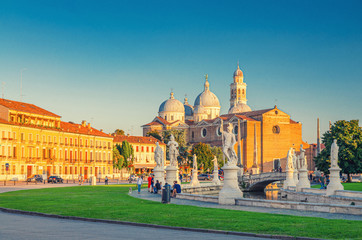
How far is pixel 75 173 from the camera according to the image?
83000 millimetres

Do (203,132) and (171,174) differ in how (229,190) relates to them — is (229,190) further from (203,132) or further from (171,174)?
(203,132)

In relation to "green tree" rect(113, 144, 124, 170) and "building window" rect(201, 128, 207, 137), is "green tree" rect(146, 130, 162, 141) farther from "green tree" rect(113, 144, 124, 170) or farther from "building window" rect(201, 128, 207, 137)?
"green tree" rect(113, 144, 124, 170)

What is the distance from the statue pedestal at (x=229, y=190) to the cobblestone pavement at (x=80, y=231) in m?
8.68

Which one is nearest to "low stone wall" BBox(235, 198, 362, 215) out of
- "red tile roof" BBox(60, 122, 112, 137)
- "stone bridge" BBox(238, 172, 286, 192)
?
"stone bridge" BBox(238, 172, 286, 192)

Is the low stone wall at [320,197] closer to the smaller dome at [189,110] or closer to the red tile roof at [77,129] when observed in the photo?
the red tile roof at [77,129]

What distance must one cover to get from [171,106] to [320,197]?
388 feet

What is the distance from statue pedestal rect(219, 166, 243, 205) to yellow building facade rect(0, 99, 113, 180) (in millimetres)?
40740

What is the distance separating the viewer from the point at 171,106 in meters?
150

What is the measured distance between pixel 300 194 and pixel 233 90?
5131 inches

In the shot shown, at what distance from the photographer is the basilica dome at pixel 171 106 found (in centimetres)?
14988

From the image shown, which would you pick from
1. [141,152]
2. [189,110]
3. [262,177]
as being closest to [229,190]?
[262,177]

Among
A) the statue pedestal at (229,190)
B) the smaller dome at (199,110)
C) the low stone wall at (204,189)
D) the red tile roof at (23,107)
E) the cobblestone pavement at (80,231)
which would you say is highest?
the smaller dome at (199,110)

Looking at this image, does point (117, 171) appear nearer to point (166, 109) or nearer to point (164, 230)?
point (166, 109)

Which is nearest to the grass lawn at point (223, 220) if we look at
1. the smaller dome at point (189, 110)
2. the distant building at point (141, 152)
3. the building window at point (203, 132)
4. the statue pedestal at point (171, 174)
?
the statue pedestal at point (171, 174)
